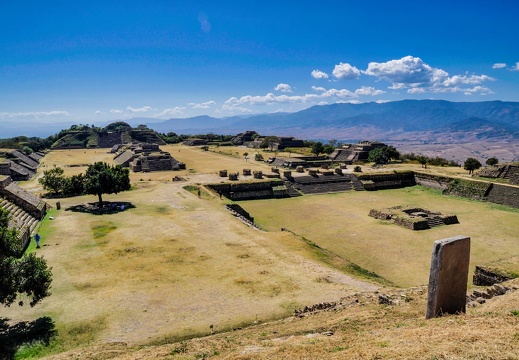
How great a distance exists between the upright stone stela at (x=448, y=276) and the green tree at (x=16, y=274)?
13.0 m

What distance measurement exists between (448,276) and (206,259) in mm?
12247

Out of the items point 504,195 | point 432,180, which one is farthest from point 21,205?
point 432,180

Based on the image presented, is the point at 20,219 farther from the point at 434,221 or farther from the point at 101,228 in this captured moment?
the point at 434,221

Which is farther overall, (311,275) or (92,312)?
(311,275)

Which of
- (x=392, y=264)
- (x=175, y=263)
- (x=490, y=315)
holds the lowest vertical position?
(x=392, y=264)

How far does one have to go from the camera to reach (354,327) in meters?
10.9

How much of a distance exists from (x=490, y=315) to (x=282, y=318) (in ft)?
22.0

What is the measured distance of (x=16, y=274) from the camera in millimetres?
12617

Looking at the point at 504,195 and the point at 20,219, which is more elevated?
the point at 20,219

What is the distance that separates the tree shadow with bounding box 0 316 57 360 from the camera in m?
11.6

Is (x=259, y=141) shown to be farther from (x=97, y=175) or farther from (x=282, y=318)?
(x=282, y=318)

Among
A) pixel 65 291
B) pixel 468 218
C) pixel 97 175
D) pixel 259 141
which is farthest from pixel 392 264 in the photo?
pixel 259 141

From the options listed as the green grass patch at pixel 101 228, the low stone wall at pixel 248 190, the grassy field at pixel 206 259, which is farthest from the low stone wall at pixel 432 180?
the green grass patch at pixel 101 228

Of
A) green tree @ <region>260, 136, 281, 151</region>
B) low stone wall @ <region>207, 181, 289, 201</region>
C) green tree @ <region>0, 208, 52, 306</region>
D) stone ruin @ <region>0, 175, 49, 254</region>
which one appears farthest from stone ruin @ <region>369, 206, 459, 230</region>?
green tree @ <region>260, 136, 281, 151</region>
